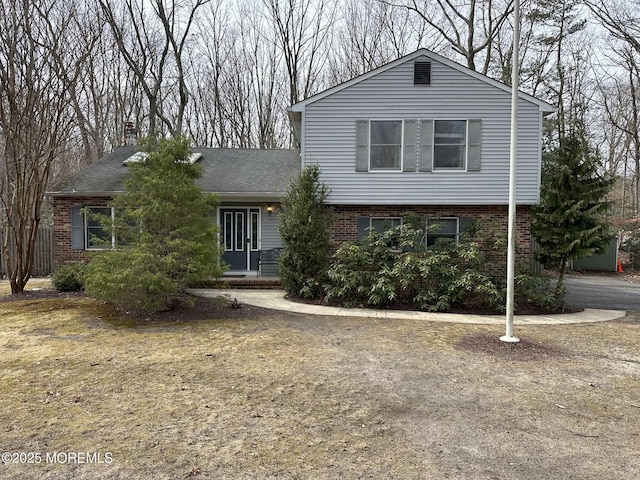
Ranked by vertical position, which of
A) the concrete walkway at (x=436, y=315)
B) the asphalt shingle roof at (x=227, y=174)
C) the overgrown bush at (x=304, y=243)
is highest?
the asphalt shingle roof at (x=227, y=174)

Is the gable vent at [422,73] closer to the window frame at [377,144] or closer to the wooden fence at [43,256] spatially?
the window frame at [377,144]

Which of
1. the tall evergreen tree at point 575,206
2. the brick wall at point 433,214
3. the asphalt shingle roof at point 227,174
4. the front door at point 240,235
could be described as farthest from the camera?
the front door at point 240,235

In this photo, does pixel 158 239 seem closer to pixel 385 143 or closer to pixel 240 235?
pixel 240 235

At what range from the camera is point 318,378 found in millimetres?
4953

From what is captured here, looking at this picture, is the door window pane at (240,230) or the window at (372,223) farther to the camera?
the door window pane at (240,230)

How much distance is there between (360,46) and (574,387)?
23.4m

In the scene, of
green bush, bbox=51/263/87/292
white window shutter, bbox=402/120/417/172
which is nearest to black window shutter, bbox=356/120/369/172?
white window shutter, bbox=402/120/417/172

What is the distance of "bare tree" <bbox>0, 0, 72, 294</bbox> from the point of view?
9.91 m

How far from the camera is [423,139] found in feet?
36.2

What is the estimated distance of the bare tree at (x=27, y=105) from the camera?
9.91 m

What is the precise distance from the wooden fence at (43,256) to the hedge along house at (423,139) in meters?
9.11

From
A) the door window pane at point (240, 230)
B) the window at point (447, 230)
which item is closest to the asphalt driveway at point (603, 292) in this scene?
the window at point (447, 230)

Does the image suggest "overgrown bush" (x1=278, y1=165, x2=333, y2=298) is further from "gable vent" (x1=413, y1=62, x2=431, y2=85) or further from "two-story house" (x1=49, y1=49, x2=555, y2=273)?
"gable vent" (x1=413, y1=62, x2=431, y2=85)

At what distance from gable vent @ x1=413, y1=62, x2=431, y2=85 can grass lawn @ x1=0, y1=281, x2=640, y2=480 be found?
6791 mm
